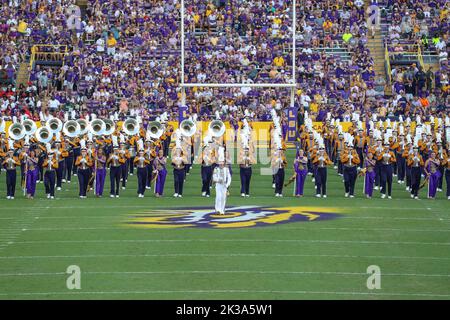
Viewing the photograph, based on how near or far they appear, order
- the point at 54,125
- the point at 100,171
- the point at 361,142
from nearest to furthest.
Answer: the point at 100,171 < the point at 54,125 < the point at 361,142

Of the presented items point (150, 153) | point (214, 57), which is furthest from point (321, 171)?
point (214, 57)

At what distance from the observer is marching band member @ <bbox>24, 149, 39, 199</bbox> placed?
80.8 feet

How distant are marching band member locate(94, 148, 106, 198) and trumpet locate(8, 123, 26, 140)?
6.37ft

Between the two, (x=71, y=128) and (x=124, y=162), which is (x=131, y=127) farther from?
(x=124, y=162)

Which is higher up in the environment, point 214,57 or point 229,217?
point 214,57

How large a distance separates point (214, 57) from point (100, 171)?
10.4 m

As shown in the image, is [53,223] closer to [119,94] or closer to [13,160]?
[13,160]

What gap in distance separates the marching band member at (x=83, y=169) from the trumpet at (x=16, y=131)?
1.80 metres

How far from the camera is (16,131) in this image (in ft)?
86.4

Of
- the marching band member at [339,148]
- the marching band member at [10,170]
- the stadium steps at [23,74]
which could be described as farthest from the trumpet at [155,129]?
the stadium steps at [23,74]

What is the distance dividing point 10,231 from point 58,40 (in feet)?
54.9

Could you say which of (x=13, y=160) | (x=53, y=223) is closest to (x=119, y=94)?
(x=13, y=160)
